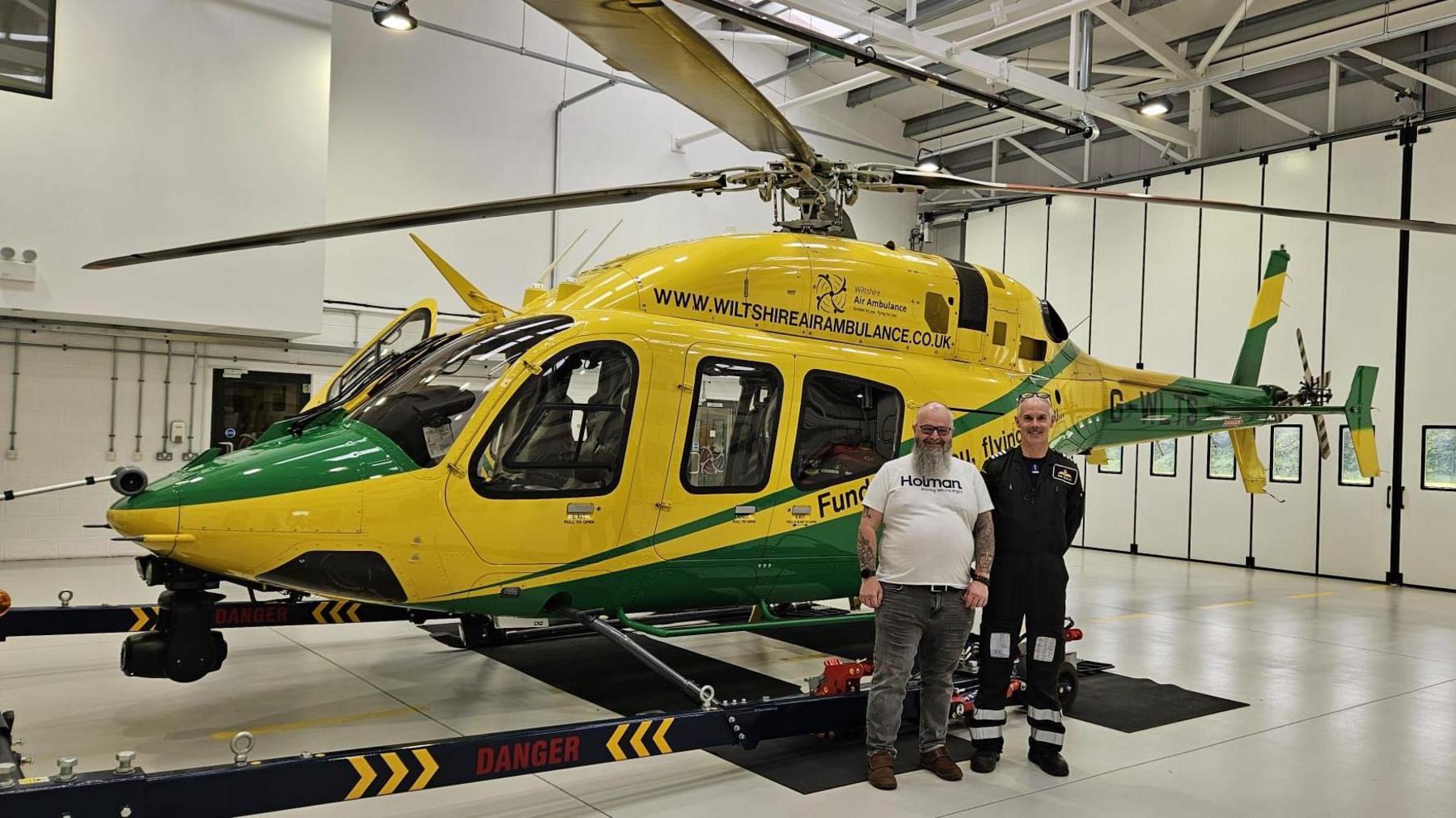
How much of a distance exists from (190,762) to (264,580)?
1060 mm

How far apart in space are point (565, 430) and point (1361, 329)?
1346cm

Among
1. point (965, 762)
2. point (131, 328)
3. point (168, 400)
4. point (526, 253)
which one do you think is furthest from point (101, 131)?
point (965, 762)

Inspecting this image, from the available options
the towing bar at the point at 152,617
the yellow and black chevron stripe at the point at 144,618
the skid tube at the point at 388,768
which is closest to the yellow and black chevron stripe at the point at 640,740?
the skid tube at the point at 388,768

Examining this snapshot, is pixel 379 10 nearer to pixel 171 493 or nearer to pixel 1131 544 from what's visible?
pixel 171 493

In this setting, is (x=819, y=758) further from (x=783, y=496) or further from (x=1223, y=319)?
(x=1223, y=319)

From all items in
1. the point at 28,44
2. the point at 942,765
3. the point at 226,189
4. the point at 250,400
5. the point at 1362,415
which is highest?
the point at 28,44

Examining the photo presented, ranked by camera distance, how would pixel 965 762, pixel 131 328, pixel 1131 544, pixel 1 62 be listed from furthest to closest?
pixel 1131 544
pixel 131 328
pixel 1 62
pixel 965 762

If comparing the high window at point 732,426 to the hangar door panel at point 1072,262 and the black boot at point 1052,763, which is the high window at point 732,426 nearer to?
the black boot at point 1052,763

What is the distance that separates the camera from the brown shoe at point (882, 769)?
4598mm

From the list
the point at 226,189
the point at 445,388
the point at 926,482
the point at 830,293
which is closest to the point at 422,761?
the point at 445,388

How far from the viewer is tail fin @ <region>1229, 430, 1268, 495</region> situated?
1013 cm

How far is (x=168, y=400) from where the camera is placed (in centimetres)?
1244

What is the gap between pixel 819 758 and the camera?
5.06 metres

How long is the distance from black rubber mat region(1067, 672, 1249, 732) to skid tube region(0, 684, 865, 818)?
7.69 ft
